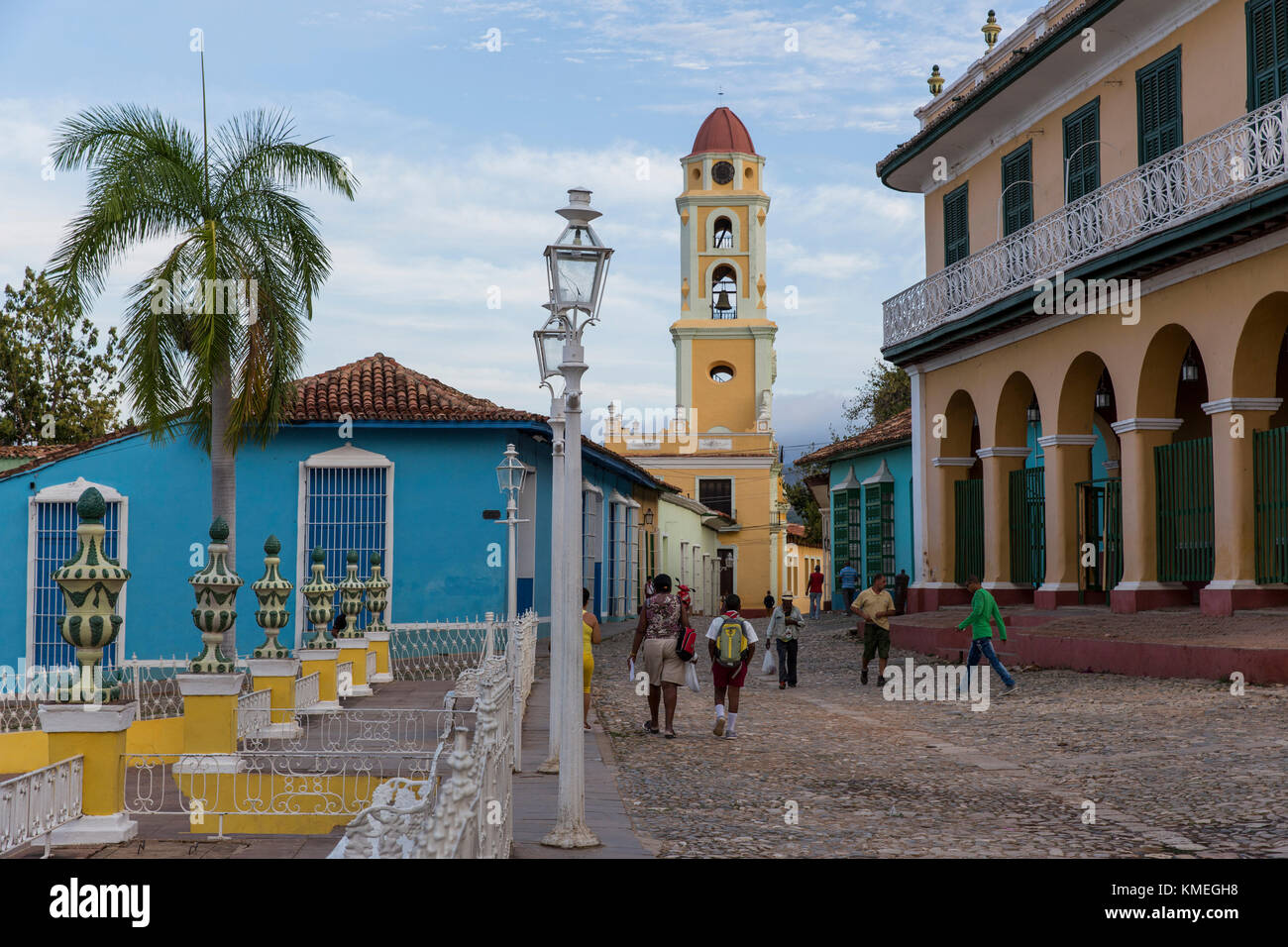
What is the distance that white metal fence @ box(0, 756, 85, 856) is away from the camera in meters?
6.63

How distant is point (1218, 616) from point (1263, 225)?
4.05 m

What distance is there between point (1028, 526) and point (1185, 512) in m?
4.07

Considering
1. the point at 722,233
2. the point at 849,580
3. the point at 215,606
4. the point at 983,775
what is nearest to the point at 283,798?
the point at 215,606

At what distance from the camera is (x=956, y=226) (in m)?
21.7

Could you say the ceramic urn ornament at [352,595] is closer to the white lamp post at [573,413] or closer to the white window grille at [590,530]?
the white lamp post at [573,413]

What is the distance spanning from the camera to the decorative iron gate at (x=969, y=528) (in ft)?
68.7

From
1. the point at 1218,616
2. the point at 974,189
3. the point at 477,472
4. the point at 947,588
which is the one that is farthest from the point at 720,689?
the point at 974,189

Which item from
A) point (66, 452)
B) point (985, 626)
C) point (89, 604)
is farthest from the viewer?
point (66, 452)

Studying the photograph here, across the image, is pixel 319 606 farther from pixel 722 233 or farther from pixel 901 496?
pixel 722 233

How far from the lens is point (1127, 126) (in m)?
16.6

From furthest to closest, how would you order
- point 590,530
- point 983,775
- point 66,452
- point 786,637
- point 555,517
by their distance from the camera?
1. point 590,530
2. point 66,452
3. point 786,637
4. point 555,517
5. point 983,775
